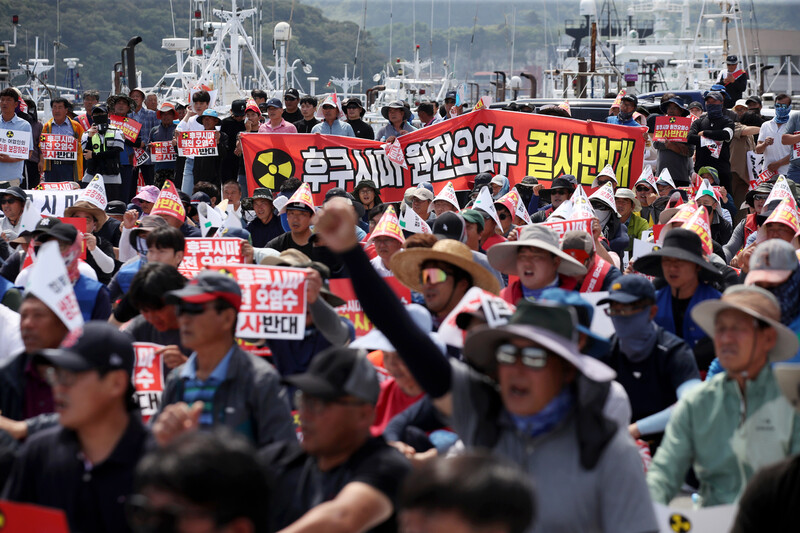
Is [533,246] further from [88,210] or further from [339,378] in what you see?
[88,210]

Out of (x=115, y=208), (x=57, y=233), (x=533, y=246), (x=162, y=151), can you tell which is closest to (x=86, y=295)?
(x=57, y=233)

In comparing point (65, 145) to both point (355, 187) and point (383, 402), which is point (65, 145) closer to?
point (355, 187)

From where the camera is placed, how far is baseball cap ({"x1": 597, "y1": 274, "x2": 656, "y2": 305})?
5316 millimetres

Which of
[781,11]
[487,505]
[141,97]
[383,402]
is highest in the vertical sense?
[781,11]

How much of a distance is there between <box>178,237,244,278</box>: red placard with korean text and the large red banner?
503 cm

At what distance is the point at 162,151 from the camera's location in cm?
1555

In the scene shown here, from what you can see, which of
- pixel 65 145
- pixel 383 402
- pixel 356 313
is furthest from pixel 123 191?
pixel 383 402

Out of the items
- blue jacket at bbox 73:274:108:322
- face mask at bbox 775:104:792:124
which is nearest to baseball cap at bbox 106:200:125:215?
blue jacket at bbox 73:274:108:322

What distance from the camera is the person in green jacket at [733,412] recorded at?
412 cm

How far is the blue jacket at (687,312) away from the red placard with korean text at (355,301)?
5.12 feet

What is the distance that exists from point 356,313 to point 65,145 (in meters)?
8.96

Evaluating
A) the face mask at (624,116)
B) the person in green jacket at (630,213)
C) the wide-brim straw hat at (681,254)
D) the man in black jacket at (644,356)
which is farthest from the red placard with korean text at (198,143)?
the man in black jacket at (644,356)

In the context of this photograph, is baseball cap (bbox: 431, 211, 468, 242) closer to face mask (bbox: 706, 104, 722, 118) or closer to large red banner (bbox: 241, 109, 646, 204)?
large red banner (bbox: 241, 109, 646, 204)

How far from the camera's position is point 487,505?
262cm
